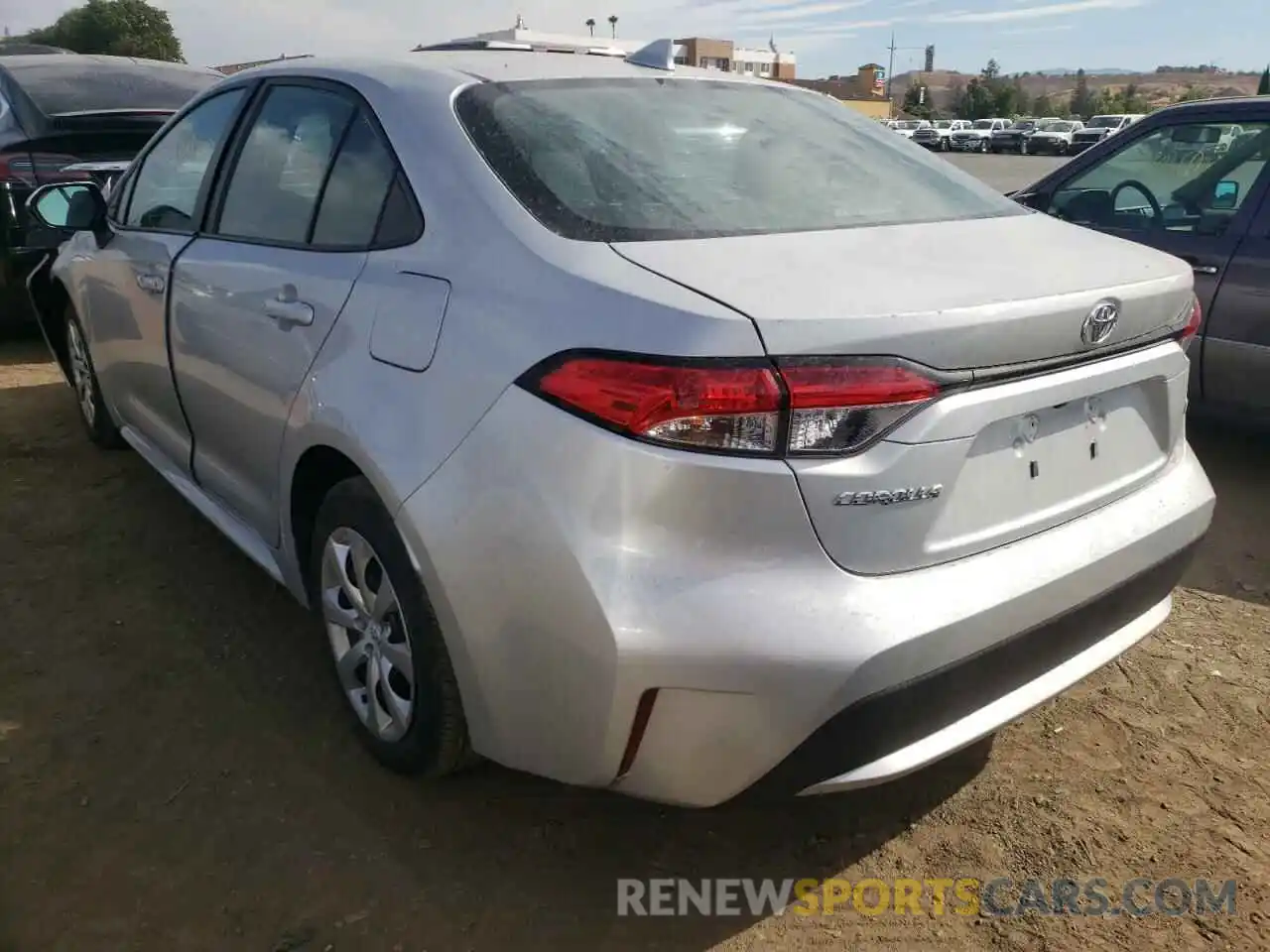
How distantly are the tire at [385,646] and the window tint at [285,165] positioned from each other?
2.62ft

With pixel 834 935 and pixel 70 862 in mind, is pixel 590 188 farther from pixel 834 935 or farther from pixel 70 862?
pixel 70 862

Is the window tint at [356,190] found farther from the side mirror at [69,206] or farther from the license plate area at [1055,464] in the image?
the side mirror at [69,206]

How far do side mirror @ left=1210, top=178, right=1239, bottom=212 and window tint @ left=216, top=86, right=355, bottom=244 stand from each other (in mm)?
3632

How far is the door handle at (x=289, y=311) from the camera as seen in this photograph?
8.15 feet

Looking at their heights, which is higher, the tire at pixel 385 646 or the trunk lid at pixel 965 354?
the trunk lid at pixel 965 354

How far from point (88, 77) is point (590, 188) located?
567 cm

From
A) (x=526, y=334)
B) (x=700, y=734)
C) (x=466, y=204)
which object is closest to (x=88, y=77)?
(x=466, y=204)

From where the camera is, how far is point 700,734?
1816mm

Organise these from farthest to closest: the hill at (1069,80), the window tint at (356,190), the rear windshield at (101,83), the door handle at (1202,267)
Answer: the hill at (1069,80) < the rear windshield at (101,83) < the door handle at (1202,267) < the window tint at (356,190)

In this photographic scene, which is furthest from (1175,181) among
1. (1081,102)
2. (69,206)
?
(1081,102)

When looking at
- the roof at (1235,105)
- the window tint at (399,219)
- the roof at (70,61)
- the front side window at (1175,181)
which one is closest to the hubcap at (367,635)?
the window tint at (399,219)

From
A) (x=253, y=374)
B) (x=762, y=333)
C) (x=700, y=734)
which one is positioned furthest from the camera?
(x=253, y=374)

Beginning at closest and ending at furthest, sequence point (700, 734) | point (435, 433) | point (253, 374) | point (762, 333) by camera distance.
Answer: point (762, 333) → point (700, 734) → point (435, 433) → point (253, 374)

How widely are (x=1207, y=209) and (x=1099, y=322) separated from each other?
3.03 m
